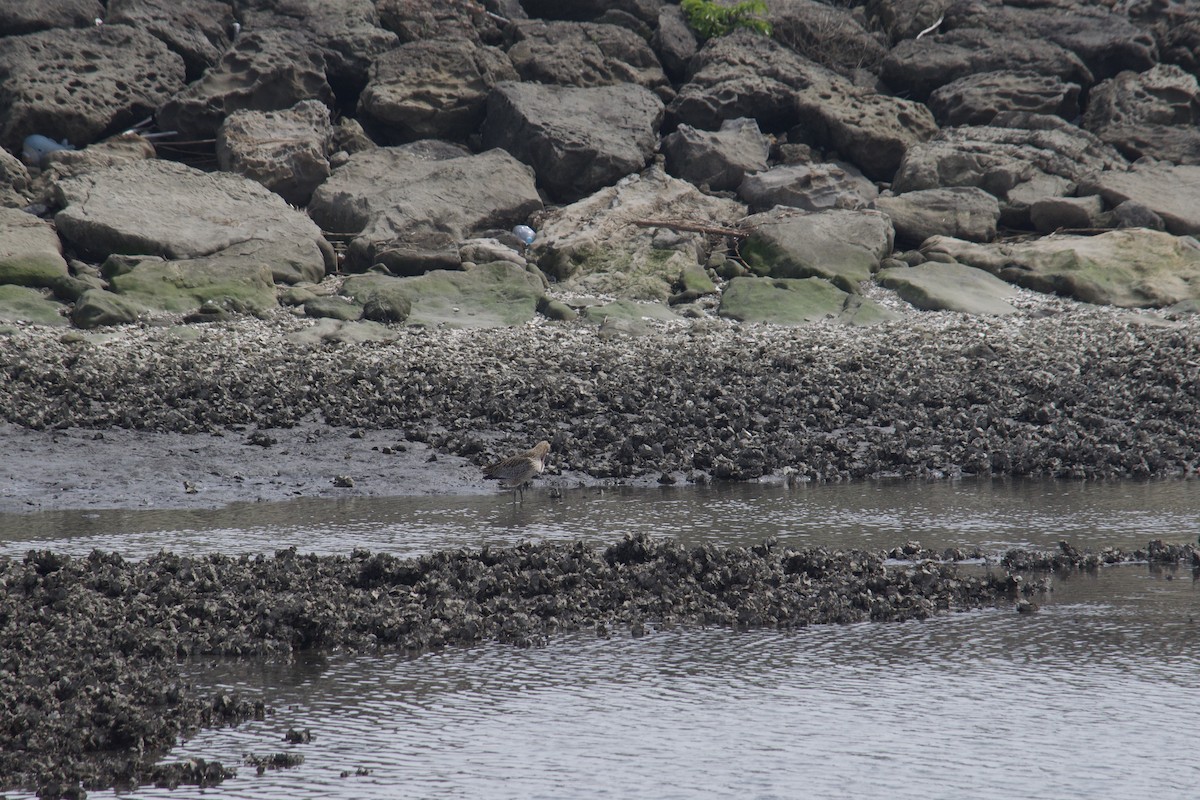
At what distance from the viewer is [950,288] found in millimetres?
22031

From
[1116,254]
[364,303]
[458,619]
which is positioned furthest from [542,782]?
[1116,254]

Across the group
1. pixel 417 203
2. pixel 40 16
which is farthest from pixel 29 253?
pixel 40 16

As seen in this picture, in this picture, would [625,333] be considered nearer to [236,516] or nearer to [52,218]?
[236,516]

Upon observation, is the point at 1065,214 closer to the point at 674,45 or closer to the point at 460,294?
the point at 674,45

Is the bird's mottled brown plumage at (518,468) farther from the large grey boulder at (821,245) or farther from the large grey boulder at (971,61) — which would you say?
the large grey boulder at (971,61)

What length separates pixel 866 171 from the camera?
28.0 meters

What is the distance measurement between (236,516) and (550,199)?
15.8m

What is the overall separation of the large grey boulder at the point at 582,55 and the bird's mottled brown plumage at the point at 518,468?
18.5 metres

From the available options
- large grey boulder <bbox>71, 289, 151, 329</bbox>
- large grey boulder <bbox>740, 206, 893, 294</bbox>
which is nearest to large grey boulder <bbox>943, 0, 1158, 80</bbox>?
large grey boulder <bbox>740, 206, 893, 294</bbox>

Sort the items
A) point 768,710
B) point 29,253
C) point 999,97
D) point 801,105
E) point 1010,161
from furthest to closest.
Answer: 1. point 999,97
2. point 801,105
3. point 1010,161
4. point 29,253
5. point 768,710

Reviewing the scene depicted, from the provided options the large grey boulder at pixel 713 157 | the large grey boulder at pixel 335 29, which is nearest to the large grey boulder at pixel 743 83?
the large grey boulder at pixel 713 157

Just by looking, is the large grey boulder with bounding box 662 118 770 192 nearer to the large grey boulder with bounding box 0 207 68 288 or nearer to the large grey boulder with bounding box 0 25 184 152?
the large grey boulder with bounding box 0 25 184 152

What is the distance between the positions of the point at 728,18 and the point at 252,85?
11.7 metres

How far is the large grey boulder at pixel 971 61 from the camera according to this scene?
30484 mm
